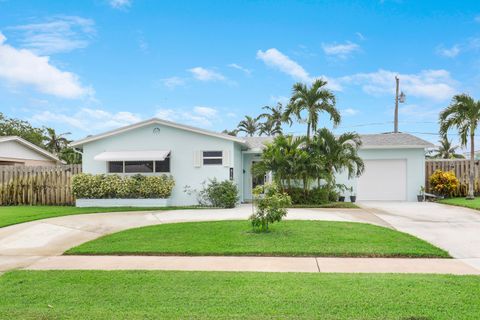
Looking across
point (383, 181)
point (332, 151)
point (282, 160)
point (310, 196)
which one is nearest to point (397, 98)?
point (383, 181)

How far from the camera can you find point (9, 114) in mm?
41312

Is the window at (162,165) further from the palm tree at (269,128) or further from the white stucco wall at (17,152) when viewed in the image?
the palm tree at (269,128)

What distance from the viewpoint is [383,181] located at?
19656 mm

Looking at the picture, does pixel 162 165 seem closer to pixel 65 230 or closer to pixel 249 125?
pixel 65 230

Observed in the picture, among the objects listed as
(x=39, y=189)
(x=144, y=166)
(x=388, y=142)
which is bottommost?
(x=39, y=189)

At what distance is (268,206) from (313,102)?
1043 centimetres

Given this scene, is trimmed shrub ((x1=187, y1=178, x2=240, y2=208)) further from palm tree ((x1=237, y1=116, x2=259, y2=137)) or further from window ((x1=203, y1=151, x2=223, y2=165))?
palm tree ((x1=237, y1=116, x2=259, y2=137))

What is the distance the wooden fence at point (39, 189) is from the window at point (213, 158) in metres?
6.77

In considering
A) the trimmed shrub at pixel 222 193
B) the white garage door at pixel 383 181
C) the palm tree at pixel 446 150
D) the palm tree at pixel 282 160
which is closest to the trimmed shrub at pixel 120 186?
the trimmed shrub at pixel 222 193

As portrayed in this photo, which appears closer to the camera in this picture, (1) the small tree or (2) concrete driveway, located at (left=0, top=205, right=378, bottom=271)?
(2) concrete driveway, located at (left=0, top=205, right=378, bottom=271)

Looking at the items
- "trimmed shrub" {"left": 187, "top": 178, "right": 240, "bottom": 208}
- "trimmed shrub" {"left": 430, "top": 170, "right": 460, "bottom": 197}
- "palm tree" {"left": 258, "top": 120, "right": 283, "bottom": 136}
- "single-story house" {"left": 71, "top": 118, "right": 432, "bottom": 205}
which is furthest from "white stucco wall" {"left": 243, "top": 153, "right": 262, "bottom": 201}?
"palm tree" {"left": 258, "top": 120, "right": 283, "bottom": 136}

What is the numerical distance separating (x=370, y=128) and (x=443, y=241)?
30706 millimetres

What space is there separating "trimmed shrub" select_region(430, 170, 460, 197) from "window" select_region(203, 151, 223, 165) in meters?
11.3

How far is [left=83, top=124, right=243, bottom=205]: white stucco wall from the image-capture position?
56.9 feet
